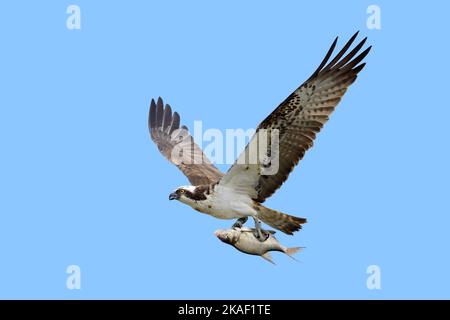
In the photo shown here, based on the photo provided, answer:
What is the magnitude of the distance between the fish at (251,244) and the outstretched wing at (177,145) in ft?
5.77

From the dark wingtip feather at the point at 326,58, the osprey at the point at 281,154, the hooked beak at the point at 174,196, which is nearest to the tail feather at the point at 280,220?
the osprey at the point at 281,154

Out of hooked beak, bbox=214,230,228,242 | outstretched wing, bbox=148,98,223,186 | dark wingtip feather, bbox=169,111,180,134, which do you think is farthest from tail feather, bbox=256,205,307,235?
dark wingtip feather, bbox=169,111,180,134

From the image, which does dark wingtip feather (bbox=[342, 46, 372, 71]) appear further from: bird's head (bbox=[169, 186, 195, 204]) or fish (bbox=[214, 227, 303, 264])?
bird's head (bbox=[169, 186, 195, 204])

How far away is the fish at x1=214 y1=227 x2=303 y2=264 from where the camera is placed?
12.0 meters

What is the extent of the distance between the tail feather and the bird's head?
2.77ft

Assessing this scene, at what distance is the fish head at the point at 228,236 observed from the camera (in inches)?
470

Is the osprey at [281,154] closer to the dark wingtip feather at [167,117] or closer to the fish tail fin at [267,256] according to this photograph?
the fish tail fin at [267,256]

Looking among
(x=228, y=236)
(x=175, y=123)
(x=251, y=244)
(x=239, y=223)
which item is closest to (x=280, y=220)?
(x=239, y=223)

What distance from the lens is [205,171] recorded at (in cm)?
1411

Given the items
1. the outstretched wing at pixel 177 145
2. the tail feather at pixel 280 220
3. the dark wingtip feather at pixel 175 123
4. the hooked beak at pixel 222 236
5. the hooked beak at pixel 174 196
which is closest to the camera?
the hooked beak at pixel 222 236

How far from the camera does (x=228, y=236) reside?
11953mm
